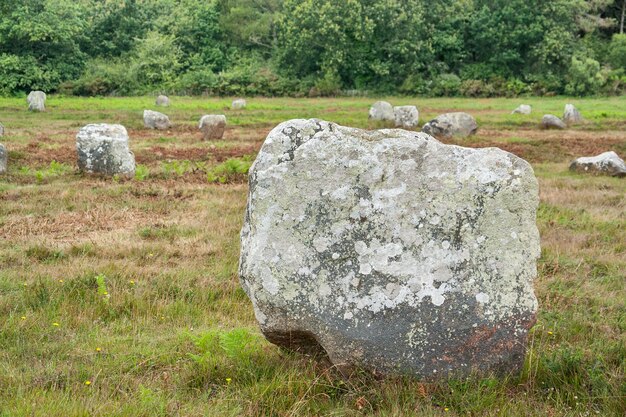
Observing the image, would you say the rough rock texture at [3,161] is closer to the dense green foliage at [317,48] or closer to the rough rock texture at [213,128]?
the rough rock texture at [213,128]

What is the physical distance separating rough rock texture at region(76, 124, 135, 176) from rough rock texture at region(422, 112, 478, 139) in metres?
13.8

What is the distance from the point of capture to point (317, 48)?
202 feet

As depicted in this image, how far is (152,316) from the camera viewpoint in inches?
283

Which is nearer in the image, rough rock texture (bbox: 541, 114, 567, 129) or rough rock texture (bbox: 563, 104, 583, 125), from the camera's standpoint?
rough rock texture (bbox: 541, 114, 567, 129)

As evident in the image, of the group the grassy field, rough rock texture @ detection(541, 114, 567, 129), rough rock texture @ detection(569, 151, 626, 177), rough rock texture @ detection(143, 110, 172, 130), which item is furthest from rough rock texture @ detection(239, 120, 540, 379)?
rough rock texture @ detection(541, 114, 567, 129)

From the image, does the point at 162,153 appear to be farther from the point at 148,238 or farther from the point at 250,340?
the point at 250,340

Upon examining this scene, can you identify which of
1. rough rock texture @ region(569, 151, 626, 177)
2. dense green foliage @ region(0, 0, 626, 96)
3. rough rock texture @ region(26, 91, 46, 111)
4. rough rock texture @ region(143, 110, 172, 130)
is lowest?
rough rock texture @ region(569, 151, 626, 177)

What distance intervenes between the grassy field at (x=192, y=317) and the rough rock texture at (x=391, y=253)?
0.30 metres

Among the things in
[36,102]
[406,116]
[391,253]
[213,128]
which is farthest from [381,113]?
[391,253]

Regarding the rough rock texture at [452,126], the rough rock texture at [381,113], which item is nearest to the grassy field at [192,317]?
the rough rock texture at [452,126]

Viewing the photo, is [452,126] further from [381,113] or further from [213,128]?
[213,128]

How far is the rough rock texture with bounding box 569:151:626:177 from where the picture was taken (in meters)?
18.0

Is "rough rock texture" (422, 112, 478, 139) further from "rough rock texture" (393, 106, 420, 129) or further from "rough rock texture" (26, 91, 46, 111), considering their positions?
"rough rock texture" (26, 91, 46, 111)

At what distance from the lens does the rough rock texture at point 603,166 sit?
59.2 feet
